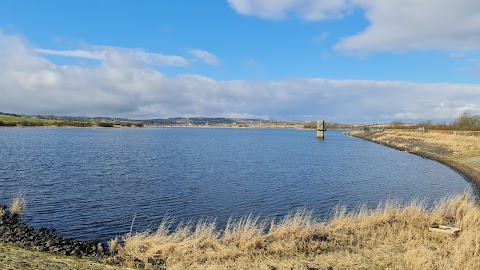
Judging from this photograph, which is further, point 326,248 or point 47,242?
point 47,242

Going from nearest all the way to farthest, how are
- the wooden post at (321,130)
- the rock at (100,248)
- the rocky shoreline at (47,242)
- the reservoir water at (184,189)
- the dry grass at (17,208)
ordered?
the rocky shoreline at (47,242) < the rock at (100,248) < the dry grass at (17,208) < the reservoir water at (184,189) < the wooden post at (321,130)

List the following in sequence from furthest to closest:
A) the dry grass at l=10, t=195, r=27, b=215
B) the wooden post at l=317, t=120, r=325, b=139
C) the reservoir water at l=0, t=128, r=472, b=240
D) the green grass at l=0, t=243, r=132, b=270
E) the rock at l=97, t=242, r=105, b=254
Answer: the wooden post at l=317, t=120, r=325, b=139
the reservoir water at l=0, t=128, r=472, b=240
the dry grass at l=10, t=195, r=27, b=215
the rock at l=97, t=242, r=105, b=254
the green grass at l=0, t=243, r=132, b=270

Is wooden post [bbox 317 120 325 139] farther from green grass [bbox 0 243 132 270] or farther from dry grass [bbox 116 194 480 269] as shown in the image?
green grass [bbox 0 243 132 270]

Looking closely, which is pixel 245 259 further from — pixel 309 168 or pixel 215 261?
pixel 309 168

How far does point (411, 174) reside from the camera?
41.3m

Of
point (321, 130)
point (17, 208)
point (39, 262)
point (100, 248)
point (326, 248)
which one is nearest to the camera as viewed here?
point (39, 262)

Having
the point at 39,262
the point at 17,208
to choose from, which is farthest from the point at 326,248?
the point at 17,208

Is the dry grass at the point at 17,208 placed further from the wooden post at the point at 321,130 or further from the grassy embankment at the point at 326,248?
the wooden post at the point at 321,130

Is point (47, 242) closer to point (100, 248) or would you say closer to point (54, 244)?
point (54, 244)

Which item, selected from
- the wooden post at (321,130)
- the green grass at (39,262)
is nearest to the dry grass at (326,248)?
the green grass at (39,262)

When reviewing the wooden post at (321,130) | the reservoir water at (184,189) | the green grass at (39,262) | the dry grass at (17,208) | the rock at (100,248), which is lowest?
the reservoir water at (184,189)

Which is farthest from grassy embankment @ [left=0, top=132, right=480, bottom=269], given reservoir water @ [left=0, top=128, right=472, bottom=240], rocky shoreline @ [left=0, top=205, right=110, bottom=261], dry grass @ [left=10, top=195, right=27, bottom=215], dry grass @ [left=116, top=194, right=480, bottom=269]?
dry grass @ [left=10, top=195, right=27, bottom=215]

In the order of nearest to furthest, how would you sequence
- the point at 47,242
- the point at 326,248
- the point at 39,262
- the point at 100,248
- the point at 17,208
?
the point at 39,262, the point at 326,248, the point at 100,248, the point at 47,242, the point at 17,208

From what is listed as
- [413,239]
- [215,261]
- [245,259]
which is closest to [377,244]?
[413,239]
